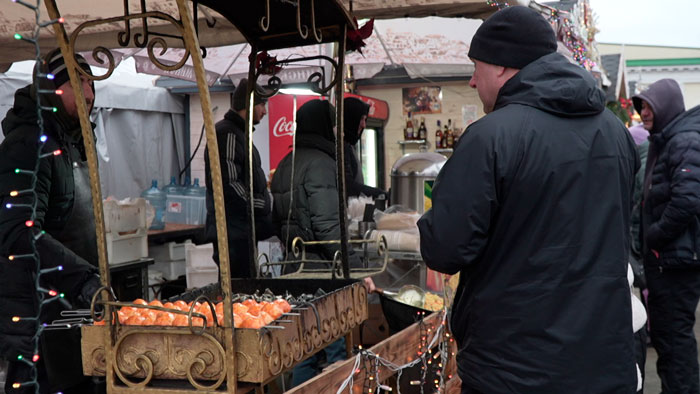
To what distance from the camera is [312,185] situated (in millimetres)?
4469

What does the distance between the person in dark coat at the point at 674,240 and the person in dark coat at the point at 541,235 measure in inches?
111

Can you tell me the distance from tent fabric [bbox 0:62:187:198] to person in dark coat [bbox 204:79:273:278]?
3316 mm

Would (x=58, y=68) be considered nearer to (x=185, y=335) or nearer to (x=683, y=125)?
(x=185, y=335)

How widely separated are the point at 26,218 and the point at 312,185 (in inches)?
75.2

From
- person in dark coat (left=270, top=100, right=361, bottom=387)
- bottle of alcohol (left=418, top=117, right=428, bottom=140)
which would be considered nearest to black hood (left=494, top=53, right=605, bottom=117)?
person in dark coat (left=270, top=100, right=361, bottom=387)

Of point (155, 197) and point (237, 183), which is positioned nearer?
point (237, 183)

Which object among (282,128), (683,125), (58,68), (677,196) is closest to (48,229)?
(58,68)

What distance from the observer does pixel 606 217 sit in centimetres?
216

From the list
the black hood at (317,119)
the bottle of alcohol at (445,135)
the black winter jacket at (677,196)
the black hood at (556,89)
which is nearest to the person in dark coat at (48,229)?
the black hood at (317,119)

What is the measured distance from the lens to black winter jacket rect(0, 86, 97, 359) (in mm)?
2924

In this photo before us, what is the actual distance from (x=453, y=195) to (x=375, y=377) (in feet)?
4.21

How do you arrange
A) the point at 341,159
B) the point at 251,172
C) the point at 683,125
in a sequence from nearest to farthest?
the point at 341,159 → the point at 251,172 → the point at 683,125

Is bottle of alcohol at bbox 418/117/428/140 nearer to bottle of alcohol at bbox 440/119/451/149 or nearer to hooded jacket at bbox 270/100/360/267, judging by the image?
bottle of alcohol at bbox 440/119/451/149

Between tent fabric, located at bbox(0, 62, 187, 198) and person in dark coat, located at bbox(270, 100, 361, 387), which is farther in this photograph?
tent fabric, located at bbox(0, 62, 187, 198)
